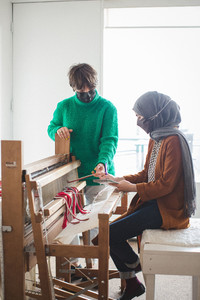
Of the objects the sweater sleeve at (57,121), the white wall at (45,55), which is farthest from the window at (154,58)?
the sweater sleeve at (57,121)

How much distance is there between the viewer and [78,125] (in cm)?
221

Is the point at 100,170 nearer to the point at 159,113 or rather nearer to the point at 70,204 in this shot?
the point at 70,204

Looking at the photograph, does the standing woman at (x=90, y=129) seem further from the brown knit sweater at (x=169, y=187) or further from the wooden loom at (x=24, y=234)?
the wooden loom at (x=24, y=234)

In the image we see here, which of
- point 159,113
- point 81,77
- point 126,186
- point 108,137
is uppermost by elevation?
point 81,77

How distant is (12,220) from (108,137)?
35.5 inches

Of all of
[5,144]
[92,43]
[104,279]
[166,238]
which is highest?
[92,43]

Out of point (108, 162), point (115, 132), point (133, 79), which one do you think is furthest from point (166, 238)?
point (133, 79)

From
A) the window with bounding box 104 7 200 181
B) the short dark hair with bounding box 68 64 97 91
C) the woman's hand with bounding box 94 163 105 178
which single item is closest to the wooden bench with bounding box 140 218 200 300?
the woman's hand with bounding box 94 163 105 178

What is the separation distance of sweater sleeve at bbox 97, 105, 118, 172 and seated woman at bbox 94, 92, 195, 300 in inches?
9.9

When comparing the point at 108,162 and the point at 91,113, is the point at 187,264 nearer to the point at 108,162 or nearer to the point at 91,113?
the point at 108,162

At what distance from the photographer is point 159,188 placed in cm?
177

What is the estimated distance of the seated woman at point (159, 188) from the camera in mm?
1771

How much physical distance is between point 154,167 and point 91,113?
1.77ft

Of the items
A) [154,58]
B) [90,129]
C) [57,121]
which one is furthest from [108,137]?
[154,58]
